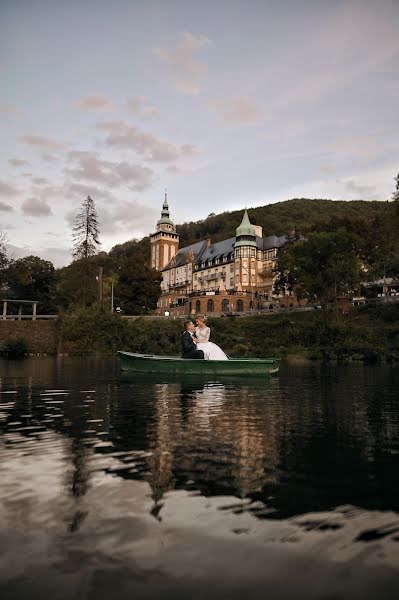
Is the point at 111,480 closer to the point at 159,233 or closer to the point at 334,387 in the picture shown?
the point at 334,387

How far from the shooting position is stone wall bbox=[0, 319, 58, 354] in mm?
56719

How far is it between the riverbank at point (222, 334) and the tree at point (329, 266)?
4186 millimetres

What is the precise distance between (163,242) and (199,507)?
5251 inches

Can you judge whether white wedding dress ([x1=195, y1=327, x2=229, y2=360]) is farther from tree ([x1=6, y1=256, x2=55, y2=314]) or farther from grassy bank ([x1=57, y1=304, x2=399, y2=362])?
tree ([x1=6, y1=256, x2=55, y2=314])

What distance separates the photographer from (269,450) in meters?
7.55

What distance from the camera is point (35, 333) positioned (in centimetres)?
5978

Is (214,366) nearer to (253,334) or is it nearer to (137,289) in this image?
(253,334)

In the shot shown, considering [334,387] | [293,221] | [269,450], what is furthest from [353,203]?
[269,450]

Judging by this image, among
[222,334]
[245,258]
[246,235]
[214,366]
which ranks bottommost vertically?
[214,366]

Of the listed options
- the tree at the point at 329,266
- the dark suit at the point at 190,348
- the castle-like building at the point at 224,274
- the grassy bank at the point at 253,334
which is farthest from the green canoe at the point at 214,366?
the castle-like building at the point at 224,274

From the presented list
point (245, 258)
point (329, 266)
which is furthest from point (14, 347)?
point (245, 258)

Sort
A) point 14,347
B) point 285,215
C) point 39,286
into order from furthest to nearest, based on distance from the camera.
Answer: point 285,215 < point 39,286 < point 14,347

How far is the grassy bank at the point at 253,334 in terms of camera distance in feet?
160

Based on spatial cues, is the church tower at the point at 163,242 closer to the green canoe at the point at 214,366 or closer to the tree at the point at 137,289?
the tree at the point at 137,289
